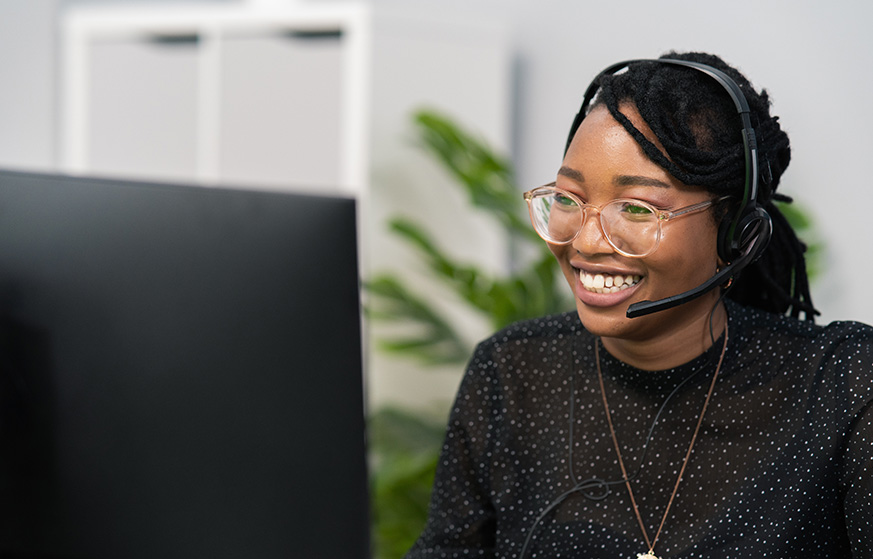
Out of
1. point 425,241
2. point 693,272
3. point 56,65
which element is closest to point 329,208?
point 693,272

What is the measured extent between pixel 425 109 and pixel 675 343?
1.32 meters

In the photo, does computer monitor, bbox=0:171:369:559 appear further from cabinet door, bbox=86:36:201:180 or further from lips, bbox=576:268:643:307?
cabinet door, bbox=86:36:201:180

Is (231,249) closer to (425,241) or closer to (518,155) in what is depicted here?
(425,241)

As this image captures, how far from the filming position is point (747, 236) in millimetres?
881

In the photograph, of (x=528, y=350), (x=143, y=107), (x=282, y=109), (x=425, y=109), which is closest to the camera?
(x=528, y=350)

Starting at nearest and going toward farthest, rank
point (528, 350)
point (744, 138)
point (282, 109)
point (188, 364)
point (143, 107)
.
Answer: point (188, 364) → point (744, 138) → point (528, 350) → point (282, 109) → point (143, 107)

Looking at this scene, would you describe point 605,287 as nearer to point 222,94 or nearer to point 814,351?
point 814,351

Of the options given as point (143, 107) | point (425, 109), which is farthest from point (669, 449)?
point (143, 107)

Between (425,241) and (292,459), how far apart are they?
1172 millimetres

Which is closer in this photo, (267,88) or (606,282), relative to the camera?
(606,282)

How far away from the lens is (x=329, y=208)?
73 cm

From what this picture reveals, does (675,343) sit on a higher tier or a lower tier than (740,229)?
lower

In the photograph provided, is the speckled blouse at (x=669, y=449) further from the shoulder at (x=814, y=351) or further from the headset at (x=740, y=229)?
the headset at (x=740, y=229)

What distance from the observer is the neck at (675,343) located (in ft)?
3.16
